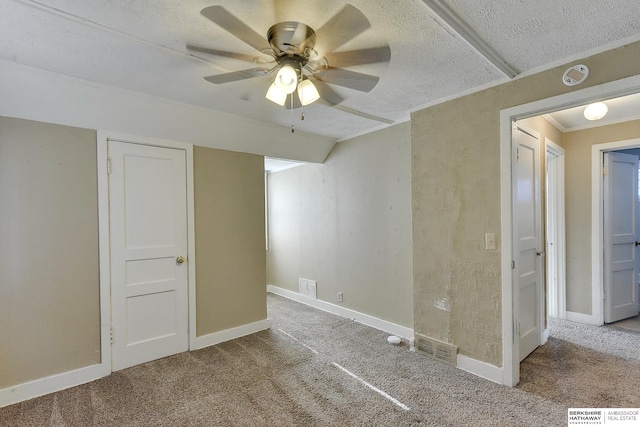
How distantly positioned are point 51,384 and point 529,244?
403 cm

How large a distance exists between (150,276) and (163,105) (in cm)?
152

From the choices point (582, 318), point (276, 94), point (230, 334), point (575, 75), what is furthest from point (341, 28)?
point (582, 318)

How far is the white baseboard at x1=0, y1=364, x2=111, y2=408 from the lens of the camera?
2.07m

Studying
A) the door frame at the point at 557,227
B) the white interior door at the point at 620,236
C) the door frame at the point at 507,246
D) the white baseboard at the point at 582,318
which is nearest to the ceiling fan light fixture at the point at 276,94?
the door frame at the point at 507,246

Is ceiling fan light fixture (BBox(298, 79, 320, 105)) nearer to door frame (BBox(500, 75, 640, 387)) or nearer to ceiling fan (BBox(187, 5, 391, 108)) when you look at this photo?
ceiling fan (BBox(187, 5, 391, 108))

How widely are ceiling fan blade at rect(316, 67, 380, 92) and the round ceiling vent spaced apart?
4.09ft

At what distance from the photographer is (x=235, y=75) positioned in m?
1.88

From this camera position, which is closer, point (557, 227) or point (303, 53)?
point (303, 53)

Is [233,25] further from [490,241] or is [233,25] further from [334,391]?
[334,391]

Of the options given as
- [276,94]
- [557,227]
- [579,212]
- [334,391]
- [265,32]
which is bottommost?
[334,391]

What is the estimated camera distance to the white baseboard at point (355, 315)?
10.5 ft

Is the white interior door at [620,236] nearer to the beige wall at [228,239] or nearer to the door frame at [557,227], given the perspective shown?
the door frame at [557,227]

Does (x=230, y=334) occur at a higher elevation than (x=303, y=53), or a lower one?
lower

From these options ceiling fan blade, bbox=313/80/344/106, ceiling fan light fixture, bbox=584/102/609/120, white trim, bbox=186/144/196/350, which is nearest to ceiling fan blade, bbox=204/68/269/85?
ceiling fan blade, bbox=313/80/344/106
